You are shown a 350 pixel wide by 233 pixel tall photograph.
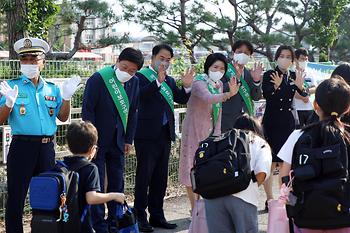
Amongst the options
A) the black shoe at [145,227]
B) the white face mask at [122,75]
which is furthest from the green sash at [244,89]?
the black shoe at [145,227]

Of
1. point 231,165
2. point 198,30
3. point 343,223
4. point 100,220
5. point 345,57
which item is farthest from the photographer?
point 345,57

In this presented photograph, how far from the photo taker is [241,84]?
656 cm

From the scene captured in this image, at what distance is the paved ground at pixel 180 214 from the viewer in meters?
6.13

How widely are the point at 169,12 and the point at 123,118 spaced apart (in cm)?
1691

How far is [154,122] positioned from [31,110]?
1462 millimetres

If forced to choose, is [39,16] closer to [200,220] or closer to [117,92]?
[117,92]

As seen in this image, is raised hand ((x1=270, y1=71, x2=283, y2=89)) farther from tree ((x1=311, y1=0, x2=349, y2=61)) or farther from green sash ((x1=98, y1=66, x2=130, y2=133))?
tree ((x1=311, y1=0, x2=349, y2=61))

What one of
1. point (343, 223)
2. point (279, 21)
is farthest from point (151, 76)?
point (279, 21)

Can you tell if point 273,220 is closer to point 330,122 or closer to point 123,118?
point 330,122

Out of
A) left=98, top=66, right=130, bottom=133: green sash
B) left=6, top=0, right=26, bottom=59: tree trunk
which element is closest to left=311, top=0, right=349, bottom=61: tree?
left=6, top=0, right=26, bottom=59: tree trunk

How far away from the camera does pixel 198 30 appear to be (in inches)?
859

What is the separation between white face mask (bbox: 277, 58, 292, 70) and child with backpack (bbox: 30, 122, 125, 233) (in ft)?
10.4

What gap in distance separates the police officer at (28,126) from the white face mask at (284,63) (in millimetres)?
2754

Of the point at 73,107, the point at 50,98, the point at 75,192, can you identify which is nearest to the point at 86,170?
the point at 75,192
